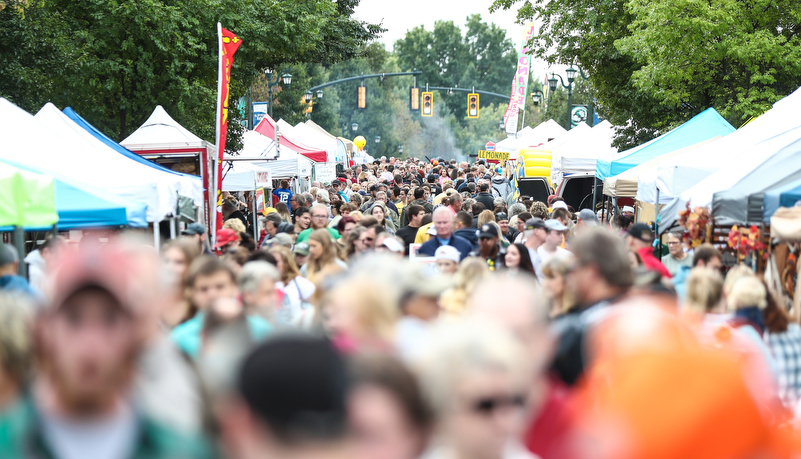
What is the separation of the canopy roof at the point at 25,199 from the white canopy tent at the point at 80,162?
1.67m

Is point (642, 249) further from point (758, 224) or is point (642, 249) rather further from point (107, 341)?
point (107, 341)

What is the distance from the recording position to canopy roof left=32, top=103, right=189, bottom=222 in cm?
1070

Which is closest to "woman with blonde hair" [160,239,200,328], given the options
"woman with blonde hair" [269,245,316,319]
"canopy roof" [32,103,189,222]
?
"woman with blonde hair" [269,245,316,319]

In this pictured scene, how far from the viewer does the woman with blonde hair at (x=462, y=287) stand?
181 inches

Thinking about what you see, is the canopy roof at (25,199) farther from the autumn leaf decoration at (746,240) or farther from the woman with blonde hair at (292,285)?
the autumn leaf decoration at (746,240)

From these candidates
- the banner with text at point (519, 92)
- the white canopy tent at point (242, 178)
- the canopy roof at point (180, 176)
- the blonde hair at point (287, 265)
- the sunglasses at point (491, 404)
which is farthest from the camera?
the banner with text at point (519, 92)

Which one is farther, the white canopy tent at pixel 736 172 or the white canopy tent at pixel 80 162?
the white canopy tent at pixel 80 162

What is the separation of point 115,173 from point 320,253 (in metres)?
5.06

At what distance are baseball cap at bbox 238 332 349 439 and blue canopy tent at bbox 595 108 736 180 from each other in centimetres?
1497

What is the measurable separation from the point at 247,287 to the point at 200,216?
8981 mm

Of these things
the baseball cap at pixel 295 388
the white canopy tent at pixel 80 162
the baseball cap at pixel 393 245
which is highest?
the white canopy tent at pixel 80 162

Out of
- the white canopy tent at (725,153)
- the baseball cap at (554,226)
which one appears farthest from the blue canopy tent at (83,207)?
the white canopy tent at (725,153)

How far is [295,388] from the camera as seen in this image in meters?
1.56

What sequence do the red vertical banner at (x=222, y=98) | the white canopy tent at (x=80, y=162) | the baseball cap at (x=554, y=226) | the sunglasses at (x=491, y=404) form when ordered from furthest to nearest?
the red vertical banner at (x=222, y=98) → the white canopy tent at (x=80, y=162) → the baseball cap at (x=554, y=226) → the sunglasses at (x=491, y=404)
